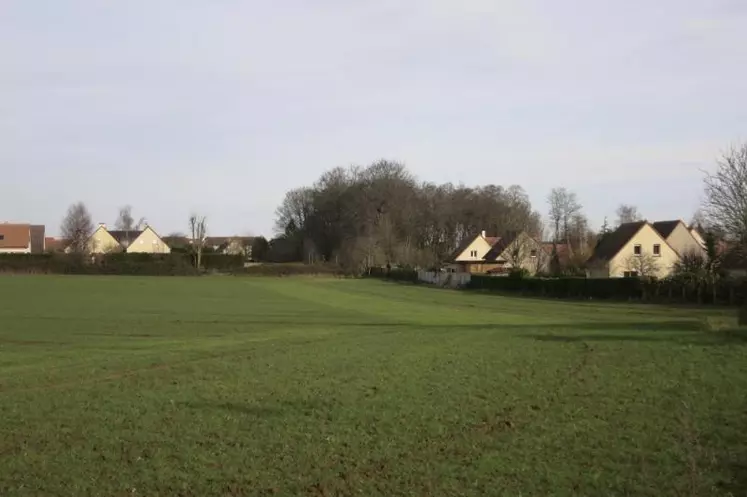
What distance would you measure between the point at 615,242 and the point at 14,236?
111 m

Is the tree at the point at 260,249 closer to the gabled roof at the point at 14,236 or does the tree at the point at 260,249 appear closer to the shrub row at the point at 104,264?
the shrub row at the point at 104,264

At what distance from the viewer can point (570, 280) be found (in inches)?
2391

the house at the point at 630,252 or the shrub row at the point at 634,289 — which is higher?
the house at the point at 630,252

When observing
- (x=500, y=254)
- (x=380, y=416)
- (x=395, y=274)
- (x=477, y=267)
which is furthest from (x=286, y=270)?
(x=380, y=416)

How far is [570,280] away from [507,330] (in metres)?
35.4

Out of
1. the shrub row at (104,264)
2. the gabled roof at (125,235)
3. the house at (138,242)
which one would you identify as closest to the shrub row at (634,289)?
the shrub row at (104,264)

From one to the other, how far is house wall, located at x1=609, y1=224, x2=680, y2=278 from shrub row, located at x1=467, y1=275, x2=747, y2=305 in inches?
474

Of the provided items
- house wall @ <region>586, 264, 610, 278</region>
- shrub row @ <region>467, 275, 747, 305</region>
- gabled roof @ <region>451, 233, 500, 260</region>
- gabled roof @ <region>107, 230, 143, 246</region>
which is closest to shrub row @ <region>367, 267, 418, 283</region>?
gabled roof @ <region>451, 233, 500, 260</region>

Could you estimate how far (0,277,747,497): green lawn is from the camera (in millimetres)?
7828

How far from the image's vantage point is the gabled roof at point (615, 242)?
246ft

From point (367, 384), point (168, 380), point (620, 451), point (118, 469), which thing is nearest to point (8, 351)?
point (168, 380)

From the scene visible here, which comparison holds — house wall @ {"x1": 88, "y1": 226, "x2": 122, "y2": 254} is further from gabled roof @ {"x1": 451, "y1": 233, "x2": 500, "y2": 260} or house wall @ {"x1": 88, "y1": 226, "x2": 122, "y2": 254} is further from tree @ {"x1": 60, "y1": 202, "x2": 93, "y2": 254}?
gabled roof @ {"x1": 451, "y1": 233, "x2": 500, "y2": 260}

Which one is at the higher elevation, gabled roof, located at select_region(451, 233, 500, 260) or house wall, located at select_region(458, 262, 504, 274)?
gabled roof, located at select_region(451, 233, 500, 260)

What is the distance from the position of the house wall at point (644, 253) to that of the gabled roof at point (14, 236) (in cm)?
Answer: 10965
